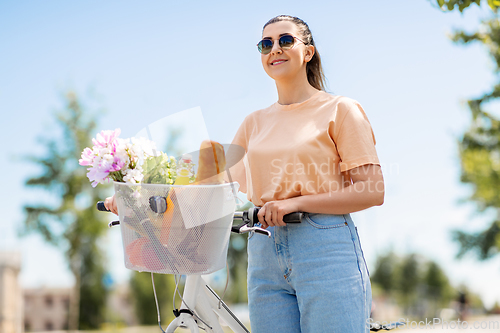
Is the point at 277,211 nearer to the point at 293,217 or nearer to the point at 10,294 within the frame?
the point at 293,217

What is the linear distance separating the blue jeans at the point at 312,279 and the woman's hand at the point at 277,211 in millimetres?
126

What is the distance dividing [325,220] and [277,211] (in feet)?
0.77

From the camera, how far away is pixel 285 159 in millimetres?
2049

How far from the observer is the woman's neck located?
2.27 metres

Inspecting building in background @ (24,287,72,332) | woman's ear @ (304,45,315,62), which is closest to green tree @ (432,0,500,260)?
woman's ear @ (304,45,315,62)

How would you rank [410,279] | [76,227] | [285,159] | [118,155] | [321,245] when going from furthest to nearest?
[410,279], [76,227], [285,159], [321,245], [118,155]

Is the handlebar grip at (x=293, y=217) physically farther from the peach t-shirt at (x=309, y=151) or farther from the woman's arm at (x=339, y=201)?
the peach t-shirt at (x=309, y=151)

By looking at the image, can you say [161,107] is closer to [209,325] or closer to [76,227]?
[209,325]

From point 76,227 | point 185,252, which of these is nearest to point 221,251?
point 185,252

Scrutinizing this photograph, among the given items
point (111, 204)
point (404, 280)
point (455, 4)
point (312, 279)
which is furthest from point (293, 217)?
point (404, 280)

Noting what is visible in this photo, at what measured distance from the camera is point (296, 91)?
2271 mm

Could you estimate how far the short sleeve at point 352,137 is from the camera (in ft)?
6.35

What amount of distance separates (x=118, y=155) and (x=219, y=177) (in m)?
0.41

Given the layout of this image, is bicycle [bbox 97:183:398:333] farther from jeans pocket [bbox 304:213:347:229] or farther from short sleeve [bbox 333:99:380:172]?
short sleeve [bbox 333:99:380:172]
